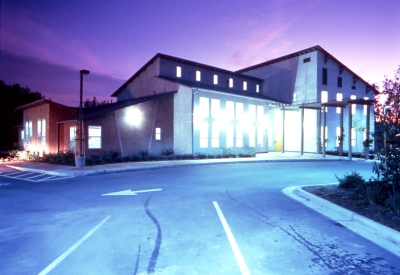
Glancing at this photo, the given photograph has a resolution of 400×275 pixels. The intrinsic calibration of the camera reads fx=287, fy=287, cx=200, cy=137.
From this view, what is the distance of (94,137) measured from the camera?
70.4ft

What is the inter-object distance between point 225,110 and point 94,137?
1281 cm

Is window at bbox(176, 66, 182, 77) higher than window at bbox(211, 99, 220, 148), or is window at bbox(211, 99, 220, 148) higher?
window at bbox(176, 66, 182, 77)

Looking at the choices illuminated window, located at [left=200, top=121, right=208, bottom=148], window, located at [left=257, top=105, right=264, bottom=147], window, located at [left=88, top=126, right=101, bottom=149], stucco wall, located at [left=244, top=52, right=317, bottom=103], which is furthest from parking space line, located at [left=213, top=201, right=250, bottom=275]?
stucco wall, located at [left=244, top=52, right=317, bottom=103]

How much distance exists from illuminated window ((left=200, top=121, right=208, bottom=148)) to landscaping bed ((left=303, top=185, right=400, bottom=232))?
1653 cm

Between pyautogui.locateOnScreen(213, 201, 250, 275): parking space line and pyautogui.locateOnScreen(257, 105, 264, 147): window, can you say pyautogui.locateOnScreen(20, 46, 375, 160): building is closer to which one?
pyautogui.locateOnScreen(257, 105, 264, 147): window

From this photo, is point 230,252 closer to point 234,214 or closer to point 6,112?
point 234,214

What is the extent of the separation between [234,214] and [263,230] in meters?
1.34

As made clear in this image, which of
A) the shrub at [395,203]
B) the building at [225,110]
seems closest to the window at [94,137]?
the building at [225,110]

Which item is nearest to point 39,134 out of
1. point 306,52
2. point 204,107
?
point 204,107

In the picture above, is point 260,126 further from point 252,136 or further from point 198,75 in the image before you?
point 198,75

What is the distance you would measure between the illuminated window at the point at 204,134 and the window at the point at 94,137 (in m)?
9.11

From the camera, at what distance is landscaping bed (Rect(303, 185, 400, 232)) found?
252 inches

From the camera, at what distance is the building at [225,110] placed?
76.7ft

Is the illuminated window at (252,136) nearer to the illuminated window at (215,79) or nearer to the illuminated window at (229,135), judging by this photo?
the illuminated window at (229,135)
